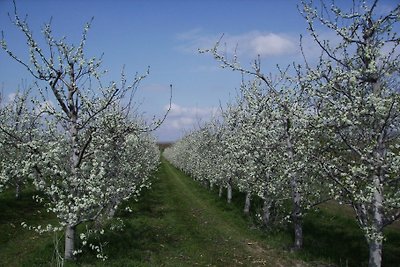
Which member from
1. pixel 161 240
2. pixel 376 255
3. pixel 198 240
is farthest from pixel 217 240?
pixel 376 255

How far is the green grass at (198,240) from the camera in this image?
15617mm

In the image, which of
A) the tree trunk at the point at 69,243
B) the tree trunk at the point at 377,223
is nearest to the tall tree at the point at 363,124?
the tree trunk at the point at 377,223

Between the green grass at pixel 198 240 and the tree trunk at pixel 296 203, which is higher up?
the tree trunk at pixel 296 203

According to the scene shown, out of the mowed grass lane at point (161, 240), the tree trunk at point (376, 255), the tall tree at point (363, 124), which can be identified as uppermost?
the tall tree at point (363, 124)

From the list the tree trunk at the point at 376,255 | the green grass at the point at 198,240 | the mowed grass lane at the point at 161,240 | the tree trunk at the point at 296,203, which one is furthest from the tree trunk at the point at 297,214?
the tree trunk at the point at 376,255

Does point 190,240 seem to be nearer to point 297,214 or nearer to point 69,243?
point 297,214

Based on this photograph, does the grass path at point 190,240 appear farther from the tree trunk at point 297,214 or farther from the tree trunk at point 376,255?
the tree trunk at point 376,255

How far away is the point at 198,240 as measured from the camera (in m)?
19.1

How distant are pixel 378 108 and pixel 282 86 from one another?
6810 millimetres

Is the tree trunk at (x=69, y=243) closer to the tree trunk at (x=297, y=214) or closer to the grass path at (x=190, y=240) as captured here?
the grass path at (x=190, y=240)

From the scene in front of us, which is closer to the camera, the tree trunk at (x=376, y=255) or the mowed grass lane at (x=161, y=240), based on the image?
the tree trunk at (x=376, y=255)

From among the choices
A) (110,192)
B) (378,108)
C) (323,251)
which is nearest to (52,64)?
(110,192)

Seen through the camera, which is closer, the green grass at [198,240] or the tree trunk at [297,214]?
the green grass at [198,240]

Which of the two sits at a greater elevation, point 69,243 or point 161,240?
point 69,243
